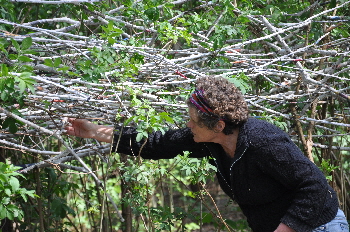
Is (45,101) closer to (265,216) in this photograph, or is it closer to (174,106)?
(174,106)

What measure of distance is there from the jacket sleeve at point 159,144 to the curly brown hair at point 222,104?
14.6 inches

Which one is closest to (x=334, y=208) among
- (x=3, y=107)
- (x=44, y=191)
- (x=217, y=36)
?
(x=217, y=36)

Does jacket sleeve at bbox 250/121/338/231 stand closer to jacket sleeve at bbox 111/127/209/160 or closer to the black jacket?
the black jacket

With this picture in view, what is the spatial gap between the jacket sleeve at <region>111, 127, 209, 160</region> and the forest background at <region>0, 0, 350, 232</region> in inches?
2.6

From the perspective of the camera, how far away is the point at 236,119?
8.70ft

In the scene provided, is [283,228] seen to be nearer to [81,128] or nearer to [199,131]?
[199,131]

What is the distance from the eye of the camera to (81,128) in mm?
3148

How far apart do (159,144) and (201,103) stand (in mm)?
531

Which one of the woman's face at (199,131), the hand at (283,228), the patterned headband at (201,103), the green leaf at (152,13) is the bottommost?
the hand at (283,228)

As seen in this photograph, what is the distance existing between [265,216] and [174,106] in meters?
1.03

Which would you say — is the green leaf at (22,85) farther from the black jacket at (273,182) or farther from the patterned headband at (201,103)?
the black jacket at (273,182)

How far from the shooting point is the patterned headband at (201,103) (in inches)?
104

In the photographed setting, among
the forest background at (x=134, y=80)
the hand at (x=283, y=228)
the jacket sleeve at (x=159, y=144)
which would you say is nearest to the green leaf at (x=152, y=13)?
the forest background at (x=134, y=80)

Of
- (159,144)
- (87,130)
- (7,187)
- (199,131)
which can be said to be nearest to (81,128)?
(87,130)
